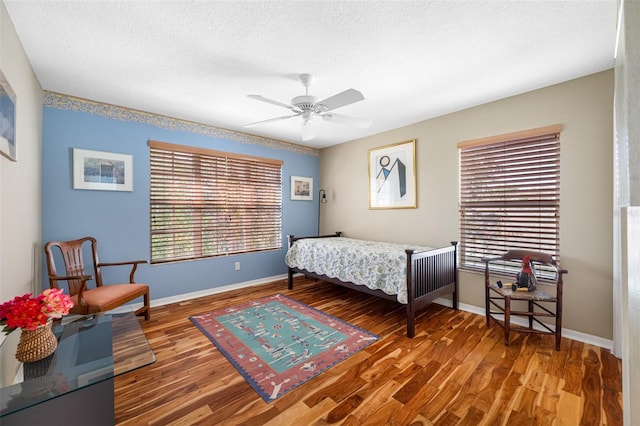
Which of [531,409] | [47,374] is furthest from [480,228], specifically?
[47,374]

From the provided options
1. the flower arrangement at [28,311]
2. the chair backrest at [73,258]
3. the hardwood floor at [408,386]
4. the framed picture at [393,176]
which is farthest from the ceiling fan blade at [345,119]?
the chair backrest at [73,258]

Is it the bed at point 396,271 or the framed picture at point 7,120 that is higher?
the framed picture at point 7,120

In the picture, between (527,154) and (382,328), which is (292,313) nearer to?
(382,328)

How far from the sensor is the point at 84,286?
2498 millimetres

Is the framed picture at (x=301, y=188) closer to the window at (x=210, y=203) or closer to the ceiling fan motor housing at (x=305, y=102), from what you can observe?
the window at (x=210, y=203)

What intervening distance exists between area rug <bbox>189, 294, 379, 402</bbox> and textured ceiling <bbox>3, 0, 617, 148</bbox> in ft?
7.81

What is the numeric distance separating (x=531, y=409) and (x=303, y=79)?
9.52 feet

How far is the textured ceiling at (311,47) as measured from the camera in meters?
1.69

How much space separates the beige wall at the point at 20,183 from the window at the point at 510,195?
13.0 ft

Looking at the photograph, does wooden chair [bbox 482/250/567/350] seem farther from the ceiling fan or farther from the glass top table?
the glass top table

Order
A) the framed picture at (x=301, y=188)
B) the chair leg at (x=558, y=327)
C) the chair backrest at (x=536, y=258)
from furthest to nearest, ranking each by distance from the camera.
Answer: the framed picture at (x=301, y=188) < the chair backrest at (x=536, y=258) < the chair leg at (x=558, y=327)

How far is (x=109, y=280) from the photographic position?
3.15 metres

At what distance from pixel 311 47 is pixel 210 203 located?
104 inches

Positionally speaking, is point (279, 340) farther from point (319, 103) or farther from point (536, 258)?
point (536, 258)
